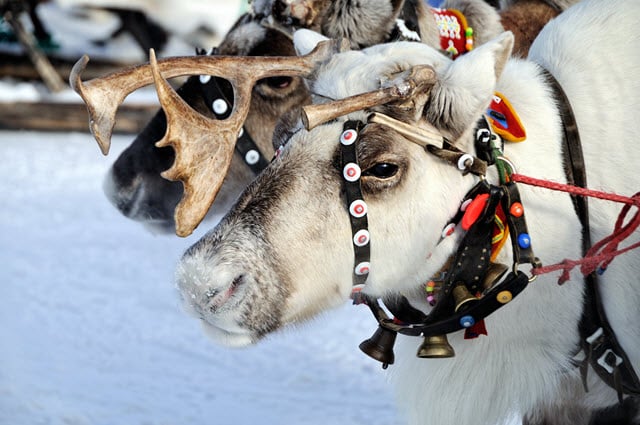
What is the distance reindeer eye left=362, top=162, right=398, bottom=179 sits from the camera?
1.89 m

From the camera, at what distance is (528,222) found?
2066mm

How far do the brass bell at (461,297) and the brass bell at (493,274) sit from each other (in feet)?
0.13

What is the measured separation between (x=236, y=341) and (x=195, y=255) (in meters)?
0.22

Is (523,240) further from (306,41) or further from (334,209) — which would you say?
(306,41)

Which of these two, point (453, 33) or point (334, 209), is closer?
point (334, 209)

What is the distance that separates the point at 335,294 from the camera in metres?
1.96

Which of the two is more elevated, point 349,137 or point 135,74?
point 349,137

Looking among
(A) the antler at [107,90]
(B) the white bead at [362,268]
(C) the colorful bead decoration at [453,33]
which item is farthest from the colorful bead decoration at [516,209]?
(C) the colorful bead decoration at [453,33]

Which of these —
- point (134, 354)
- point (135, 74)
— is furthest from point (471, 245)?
point (134, 354)

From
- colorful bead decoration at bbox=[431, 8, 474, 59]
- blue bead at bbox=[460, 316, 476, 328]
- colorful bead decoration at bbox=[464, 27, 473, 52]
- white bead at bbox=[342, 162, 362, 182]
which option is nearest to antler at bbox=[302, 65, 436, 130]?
white bead at bbox=[342, 162, 362, 182]

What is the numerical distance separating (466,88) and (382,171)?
26 cm

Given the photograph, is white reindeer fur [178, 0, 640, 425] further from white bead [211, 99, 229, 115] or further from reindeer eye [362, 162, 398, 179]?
white bead [211, 99, 229, 115]

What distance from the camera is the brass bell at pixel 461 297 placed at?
78.1 inches

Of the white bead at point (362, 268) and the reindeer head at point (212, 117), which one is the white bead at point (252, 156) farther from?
the white bead at point (362, 268)
